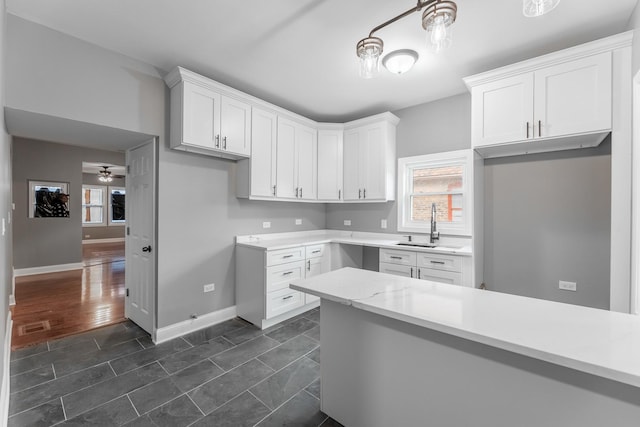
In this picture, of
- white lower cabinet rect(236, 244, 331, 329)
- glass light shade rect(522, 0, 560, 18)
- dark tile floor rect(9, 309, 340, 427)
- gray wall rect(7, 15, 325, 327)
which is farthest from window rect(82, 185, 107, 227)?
glass light shade rect(522, 0, 560, 18)

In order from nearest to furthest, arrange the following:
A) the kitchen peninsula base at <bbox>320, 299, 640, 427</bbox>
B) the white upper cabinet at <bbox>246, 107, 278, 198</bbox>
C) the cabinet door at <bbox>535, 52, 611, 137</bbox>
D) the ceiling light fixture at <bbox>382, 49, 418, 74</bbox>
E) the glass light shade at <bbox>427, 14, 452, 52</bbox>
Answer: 1. the kitchen peninsula base at <bbox>320, 299, 640, 427</bbox>
2. the glass light shade at <bbox>427, 14, 452, 52</bbox>
3. the cabinet door at <bbox>535, 52, 611, 137</bbox>
4. the ceiling light fixture at <bbox>382, 49, 418, 74</bbox>
5. the white upper cabinet at <bbox>246, 107, 278, 198</bbox>

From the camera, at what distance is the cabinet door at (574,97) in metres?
2.19

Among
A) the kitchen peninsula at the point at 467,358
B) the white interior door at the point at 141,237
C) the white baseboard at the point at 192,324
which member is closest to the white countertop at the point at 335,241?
the white baseboard at the point at 192,324

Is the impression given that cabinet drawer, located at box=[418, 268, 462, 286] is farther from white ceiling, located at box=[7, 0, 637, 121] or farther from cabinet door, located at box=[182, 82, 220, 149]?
cabinet door, located at box=[182, 82, 220, 149]

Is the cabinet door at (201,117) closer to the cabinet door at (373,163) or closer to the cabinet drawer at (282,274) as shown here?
the cabinet drawer at (282,274)

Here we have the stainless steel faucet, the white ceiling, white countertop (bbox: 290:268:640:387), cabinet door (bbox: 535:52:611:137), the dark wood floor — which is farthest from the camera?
the stainless steel faucet

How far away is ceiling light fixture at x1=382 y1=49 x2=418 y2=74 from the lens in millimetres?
2498

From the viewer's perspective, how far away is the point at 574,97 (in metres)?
2.31

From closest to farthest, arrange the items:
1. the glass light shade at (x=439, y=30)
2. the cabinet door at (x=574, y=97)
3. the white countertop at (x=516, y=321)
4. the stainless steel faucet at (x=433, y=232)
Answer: the white countertop at (x=516, y=321), the glass light shade at (x=439, y=30), the cabinet door at (x=574, y=97), the stainless steel faucet at (x=433, y=232)

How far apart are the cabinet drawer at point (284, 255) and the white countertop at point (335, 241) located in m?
0.06

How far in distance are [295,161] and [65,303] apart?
3.84 m

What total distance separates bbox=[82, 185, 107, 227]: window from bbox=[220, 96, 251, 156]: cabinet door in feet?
30.5

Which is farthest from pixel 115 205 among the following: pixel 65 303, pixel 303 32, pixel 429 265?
pixel 429 265

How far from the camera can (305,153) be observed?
13.3 ft
